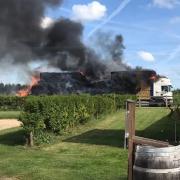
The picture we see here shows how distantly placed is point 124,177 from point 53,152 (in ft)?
15.0

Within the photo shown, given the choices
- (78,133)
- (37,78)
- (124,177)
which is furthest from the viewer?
(37,78)

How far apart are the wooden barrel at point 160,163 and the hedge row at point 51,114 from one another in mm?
10198

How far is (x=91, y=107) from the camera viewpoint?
87.9ft

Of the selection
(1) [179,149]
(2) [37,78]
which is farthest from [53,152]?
(2) [37,78]

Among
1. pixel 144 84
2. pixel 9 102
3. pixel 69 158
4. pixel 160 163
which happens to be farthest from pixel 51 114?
pixel 144 84

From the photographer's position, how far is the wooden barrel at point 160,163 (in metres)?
6.34

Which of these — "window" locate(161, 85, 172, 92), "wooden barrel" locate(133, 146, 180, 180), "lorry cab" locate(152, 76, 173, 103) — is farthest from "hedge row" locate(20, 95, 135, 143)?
"window" locate(161, 85, 172, 92)

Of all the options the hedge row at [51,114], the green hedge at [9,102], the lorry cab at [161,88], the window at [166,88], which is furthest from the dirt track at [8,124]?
the window at [166,88]

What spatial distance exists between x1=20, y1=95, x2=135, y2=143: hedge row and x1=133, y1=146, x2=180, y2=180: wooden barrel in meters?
10.2

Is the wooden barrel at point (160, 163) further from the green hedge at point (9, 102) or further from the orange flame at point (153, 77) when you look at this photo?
the orange flame at point (153, 77)

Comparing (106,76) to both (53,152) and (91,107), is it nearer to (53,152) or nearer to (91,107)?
(91,107)

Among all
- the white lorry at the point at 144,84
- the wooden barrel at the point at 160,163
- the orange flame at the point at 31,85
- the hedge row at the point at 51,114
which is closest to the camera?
the wooden barrel at the point at 160,163

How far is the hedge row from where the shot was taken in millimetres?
16547

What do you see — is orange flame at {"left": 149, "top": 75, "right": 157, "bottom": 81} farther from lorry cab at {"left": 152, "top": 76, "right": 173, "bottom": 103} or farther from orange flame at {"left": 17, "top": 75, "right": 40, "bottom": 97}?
orange flame at {"left": 17, "top": 75, "right": 40, "bottom": 97}
